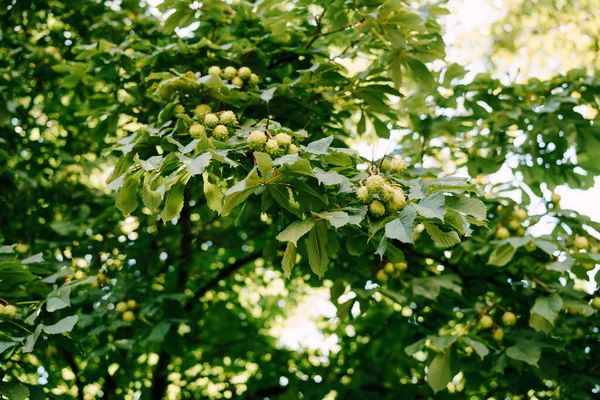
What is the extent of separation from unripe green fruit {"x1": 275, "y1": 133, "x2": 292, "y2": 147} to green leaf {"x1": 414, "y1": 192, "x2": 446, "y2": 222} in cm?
56

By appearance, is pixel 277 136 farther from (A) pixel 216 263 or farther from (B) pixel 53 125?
(B) pixel 53 125

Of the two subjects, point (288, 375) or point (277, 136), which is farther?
point (288, 375)

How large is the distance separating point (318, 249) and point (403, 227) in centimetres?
40

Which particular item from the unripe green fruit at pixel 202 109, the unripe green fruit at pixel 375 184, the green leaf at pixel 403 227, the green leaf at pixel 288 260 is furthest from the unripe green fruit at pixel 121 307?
the green leaf at pixel 403 227

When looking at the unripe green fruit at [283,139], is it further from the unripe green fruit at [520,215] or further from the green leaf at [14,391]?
the unripe green fruit at [520,215]

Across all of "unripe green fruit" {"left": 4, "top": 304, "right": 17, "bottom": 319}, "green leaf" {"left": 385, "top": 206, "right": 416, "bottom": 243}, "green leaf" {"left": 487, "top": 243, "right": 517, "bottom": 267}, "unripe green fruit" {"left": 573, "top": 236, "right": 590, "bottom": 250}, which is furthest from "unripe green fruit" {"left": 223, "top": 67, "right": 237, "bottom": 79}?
"unripe green fruit" {"left": 573, "top": 236, "right": 590, "bottom": 250}

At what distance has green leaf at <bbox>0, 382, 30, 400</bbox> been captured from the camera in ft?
8.20

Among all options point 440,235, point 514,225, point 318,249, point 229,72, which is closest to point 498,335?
point 514,225

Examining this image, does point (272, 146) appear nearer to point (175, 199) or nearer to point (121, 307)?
point (175, 199)

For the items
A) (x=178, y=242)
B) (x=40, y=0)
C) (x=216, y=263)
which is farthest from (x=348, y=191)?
(x=40, y=0)

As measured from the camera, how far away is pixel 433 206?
203cm

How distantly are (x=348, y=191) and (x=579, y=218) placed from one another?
182 centimetres

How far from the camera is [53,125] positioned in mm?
4828

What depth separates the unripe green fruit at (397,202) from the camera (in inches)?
84.7
